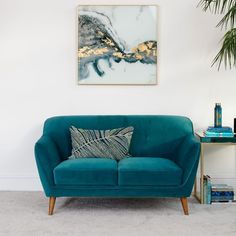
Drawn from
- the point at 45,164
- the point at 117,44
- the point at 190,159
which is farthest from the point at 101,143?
the point at 117,44

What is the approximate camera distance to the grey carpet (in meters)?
2.72

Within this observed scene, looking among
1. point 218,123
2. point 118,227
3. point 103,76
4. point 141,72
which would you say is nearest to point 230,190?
point 218,123

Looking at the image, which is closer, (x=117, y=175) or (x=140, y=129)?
(x=117, y=175)

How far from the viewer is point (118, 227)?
280cm

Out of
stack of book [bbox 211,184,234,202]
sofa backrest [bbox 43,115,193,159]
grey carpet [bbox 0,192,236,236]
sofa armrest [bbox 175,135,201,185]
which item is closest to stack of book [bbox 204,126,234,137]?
sofa backrest [bbox 43,115,193,159]

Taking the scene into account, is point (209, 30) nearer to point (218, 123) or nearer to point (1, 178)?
point (218, 123)

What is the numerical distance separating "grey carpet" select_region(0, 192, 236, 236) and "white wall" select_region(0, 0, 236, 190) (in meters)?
0.68

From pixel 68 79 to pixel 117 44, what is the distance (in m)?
0.66

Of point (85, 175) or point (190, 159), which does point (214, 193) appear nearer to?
point (190, 159)

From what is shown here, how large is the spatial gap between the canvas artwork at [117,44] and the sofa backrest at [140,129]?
0.46 m

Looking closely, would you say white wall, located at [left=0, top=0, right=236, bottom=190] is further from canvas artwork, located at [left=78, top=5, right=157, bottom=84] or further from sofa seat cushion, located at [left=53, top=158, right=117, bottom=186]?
sofa seat cushion, located at [left=53, top=158, right=117, bottom=186]

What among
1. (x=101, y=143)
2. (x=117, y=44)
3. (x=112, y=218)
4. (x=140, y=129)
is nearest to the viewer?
(x=112, y=218)

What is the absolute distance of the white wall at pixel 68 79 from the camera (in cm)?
382

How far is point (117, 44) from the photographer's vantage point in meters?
3.82
